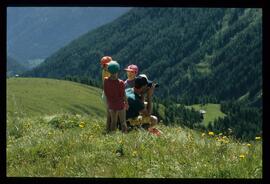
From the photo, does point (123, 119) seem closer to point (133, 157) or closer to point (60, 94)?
point (133, 157)

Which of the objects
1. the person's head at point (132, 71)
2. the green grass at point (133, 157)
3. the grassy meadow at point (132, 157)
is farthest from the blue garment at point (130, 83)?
the green grass at point (133, 157)

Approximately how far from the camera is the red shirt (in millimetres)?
11094

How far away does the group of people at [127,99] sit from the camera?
11102mm

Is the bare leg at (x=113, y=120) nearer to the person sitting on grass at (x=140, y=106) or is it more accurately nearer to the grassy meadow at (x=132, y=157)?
the grassy meadow at (x=132, y=157)

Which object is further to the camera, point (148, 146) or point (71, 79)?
point (71, 79)

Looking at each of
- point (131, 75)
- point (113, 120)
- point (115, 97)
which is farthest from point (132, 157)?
point (131, 75)

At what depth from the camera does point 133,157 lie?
7980 mm

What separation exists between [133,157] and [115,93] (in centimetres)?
341

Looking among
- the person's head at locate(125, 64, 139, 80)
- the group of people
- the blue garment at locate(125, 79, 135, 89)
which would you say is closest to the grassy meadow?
the group of people

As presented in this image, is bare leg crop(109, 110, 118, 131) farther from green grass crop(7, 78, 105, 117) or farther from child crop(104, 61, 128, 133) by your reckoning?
green grass crop(7, 78, 105, 117)
